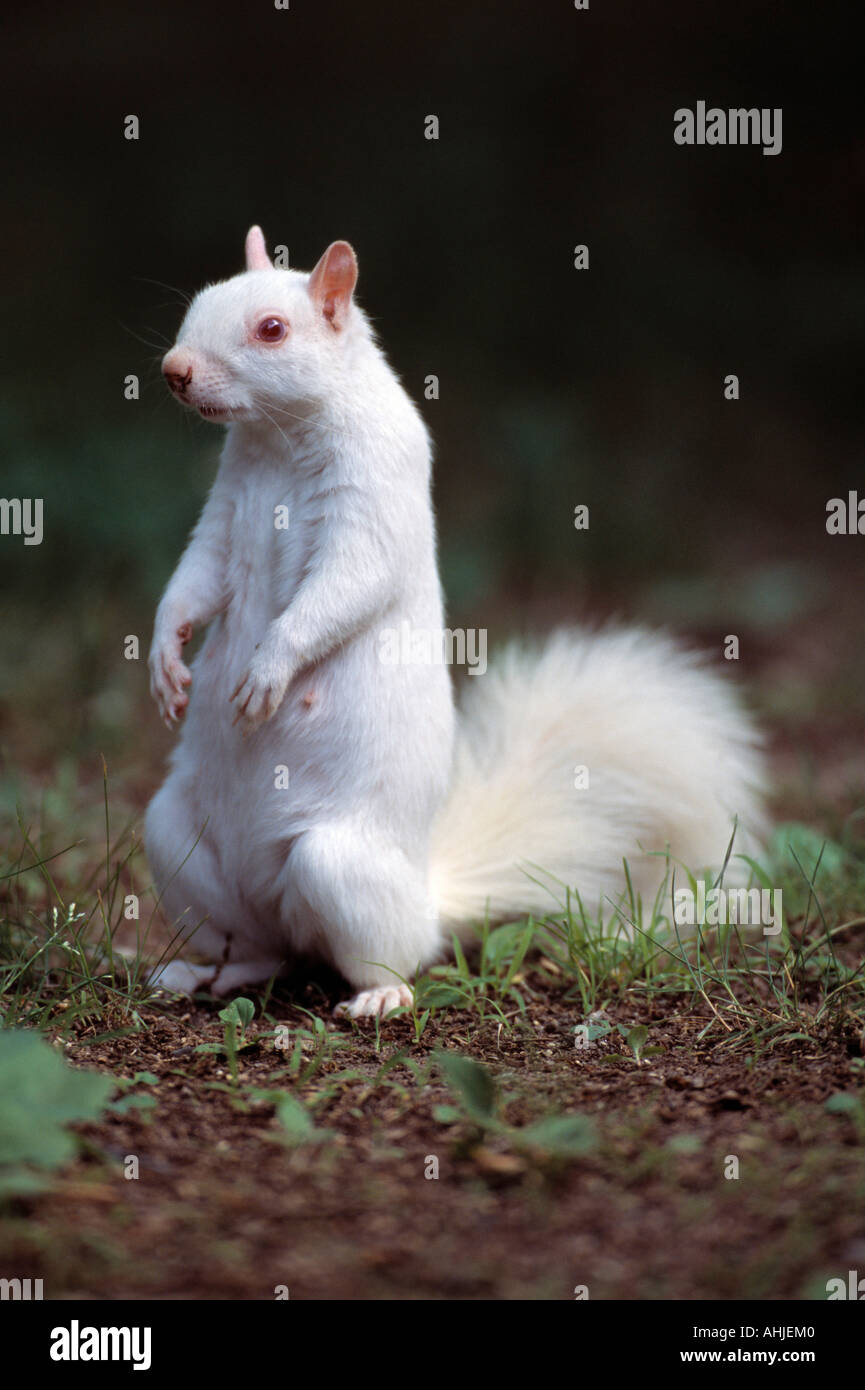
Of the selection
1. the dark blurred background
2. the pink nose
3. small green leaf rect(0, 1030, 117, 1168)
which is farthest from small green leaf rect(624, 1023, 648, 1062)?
the dark blurred background

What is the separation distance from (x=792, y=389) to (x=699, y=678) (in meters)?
5.77

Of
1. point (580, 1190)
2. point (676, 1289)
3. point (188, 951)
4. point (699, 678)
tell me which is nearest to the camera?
Result: point (676, 1289)

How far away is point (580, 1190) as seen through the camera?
2.56m

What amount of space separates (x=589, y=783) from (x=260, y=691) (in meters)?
1.27

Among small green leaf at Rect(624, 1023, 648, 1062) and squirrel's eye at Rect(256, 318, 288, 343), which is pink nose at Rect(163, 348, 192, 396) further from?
small green leaf at Rect(624, 1023, 648, 1062)

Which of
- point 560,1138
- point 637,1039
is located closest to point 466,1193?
point 560,1138

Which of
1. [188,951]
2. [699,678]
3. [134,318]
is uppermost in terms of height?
[134,318]

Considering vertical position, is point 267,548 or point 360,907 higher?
point 267,548

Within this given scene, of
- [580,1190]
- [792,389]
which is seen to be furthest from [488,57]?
[580,1190]

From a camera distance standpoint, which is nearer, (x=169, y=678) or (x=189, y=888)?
(x=169, y=678)

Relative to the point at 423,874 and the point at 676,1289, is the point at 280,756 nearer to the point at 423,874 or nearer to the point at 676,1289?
the point at 423,874

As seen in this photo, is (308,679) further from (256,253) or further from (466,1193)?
Answer: (466,1193)

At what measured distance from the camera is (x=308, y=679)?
373cm

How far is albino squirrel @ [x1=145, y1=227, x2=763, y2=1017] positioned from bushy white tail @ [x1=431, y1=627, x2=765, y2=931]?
23 millimetres
